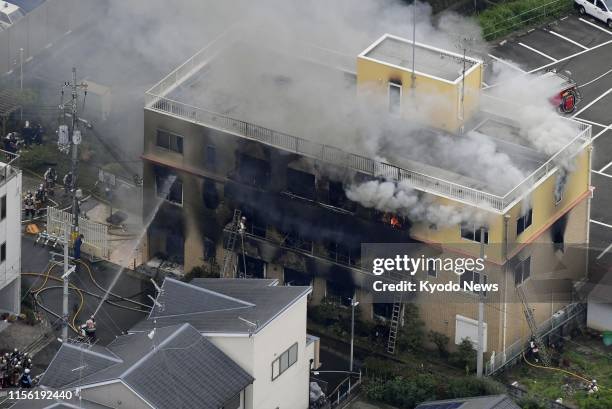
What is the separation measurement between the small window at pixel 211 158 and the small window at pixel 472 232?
11.4 m

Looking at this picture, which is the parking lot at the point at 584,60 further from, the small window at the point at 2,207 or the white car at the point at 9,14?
the small window at the point at 2,207

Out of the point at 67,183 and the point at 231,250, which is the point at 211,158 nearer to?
the point at 231,250

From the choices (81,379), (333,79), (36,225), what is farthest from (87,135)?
(81,379)

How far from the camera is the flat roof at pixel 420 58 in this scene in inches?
3366

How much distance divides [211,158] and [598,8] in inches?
1121

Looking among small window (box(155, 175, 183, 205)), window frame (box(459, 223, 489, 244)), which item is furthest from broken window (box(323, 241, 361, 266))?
small window (box(155, 175, 183, 205))

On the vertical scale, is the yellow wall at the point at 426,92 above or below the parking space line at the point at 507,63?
above

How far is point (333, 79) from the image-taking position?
88500mm

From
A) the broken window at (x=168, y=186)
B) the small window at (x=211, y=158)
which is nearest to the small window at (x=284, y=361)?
the small window at (x=211, y=158)

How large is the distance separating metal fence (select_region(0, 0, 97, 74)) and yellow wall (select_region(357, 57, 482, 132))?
2314 centimetres

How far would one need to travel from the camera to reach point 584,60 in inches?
4119

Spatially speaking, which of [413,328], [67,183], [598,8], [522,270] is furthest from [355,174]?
[598,8]

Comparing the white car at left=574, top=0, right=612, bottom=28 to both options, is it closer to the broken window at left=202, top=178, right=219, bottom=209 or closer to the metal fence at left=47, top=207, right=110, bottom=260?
the broken window at left=202, top=178, right=219, bottom=209

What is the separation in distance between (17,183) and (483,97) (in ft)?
64.1
